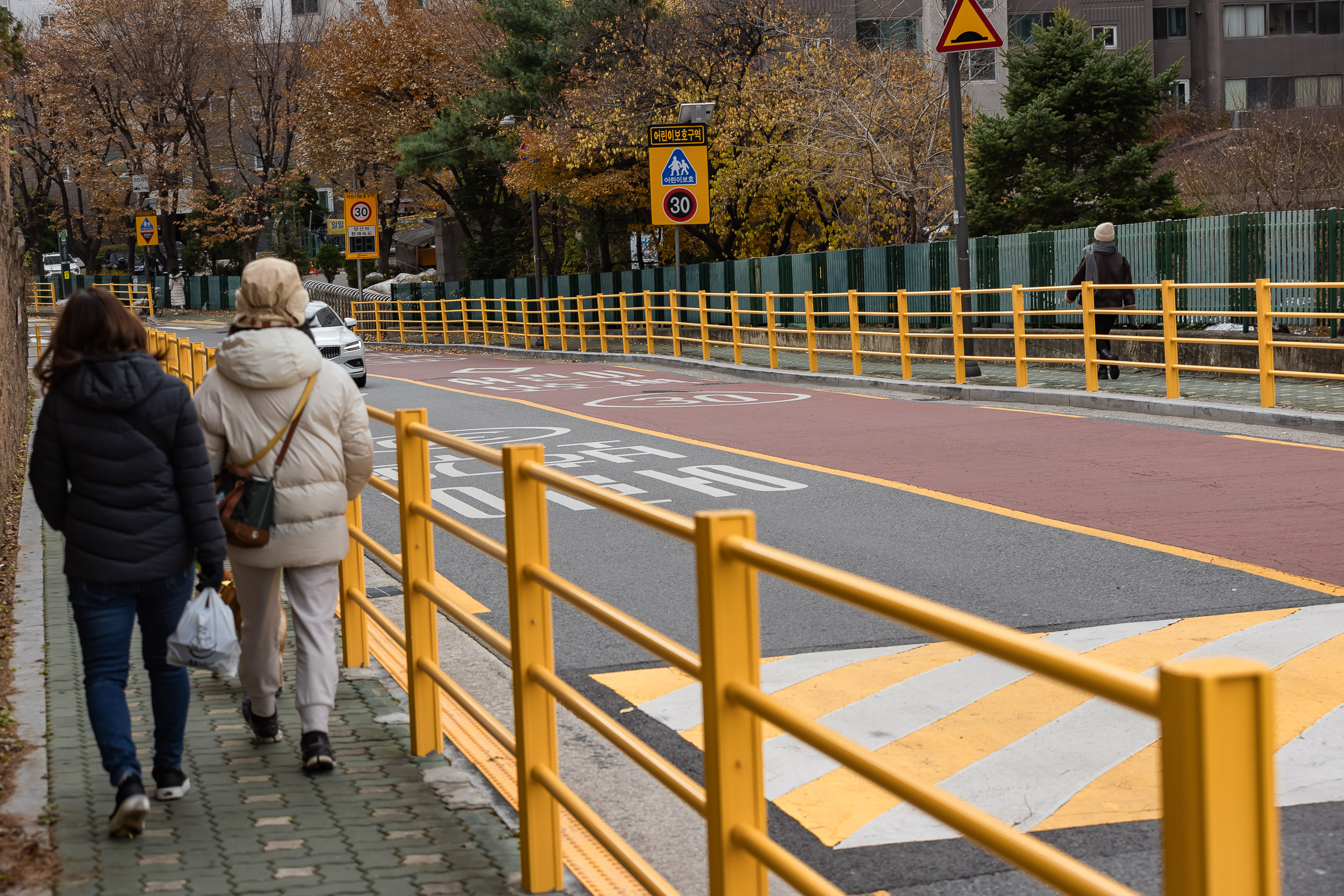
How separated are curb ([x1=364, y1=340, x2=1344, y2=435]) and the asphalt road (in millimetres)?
480

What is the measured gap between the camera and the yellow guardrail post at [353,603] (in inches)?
256

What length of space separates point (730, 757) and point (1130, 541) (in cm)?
648

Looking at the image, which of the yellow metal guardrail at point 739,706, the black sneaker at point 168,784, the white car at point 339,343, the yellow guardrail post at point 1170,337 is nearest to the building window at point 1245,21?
the white car at point 339,343

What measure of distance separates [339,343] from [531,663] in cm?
2137

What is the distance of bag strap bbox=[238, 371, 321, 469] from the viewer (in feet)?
16.7

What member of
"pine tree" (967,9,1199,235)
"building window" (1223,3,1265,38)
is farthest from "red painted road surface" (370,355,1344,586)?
"building window" (1223,3,1265,38)

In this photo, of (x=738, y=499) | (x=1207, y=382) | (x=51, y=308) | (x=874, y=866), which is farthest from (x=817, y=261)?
(x=51, y=308)

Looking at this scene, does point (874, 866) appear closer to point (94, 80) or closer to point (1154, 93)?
point (1154, 93)

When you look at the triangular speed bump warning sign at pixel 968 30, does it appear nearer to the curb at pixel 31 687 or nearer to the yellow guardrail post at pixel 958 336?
the yellow guardrail post at pixel 958 336

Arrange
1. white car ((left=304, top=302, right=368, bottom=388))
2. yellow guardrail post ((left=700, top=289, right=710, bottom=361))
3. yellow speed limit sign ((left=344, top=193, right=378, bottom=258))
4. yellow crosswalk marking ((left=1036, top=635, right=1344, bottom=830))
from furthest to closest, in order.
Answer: yellow speed limit sign ((left=344, top=193, right=378, bottom=258)) < yellow guardrail post ((left=700, top=289, right=710, bottom=361)) < white car ((left=304, top=302, right=368, bottom=388)) < yellow crosswalk marking ((left=1036, top=635, right=1344, bottom=830))

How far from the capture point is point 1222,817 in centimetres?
163

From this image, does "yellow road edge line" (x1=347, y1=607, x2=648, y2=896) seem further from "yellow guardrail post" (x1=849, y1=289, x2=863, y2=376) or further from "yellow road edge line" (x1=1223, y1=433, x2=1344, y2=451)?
"yellow guardrail post" (x1=849, y1=289, x2=863, y2=376)

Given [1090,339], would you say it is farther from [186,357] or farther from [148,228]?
[148,228]

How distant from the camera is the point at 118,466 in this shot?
4.58m
